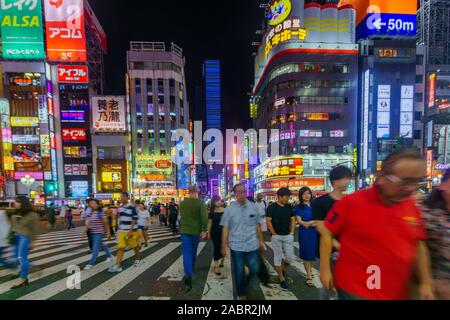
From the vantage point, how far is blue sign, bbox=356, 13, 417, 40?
42.7m

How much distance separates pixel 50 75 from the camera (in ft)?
153

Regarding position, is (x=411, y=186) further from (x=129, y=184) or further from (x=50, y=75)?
(x=50, y=75)

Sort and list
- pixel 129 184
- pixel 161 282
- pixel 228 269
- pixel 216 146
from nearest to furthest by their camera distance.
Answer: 1. pixel 161 282
2. pixel 228 269
3. pixel 129 184
4. pixel 216 146

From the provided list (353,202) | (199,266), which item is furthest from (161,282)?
(353,202)

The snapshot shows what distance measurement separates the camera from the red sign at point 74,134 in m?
50.0

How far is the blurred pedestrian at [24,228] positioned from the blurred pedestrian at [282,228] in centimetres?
526

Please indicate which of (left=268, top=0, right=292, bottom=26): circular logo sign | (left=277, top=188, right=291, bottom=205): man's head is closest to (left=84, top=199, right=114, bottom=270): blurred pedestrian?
(left=277, top=188, right=291, bottom=205): man's head

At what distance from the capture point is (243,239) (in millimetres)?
3539

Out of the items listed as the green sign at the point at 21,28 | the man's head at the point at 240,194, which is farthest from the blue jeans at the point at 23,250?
the green sign at the point at 21,28

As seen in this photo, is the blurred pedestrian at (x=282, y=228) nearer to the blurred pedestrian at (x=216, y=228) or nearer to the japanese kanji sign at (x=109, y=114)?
the blurred pedestrian at (x=216, y=228)

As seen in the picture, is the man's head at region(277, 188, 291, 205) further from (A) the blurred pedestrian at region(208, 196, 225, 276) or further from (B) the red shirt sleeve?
(B) the red shirt sleeve

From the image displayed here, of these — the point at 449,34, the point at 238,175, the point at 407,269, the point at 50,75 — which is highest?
the point at 449,34

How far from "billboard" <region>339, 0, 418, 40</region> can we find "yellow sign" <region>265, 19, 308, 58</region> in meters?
13.1

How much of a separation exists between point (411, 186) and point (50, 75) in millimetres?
62110
